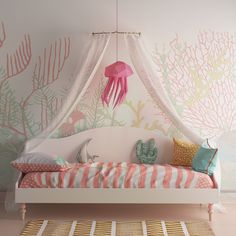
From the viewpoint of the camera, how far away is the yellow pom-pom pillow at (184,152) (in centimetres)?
531

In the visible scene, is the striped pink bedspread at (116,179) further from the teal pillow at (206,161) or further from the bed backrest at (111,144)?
the bed backrest at (111,144)

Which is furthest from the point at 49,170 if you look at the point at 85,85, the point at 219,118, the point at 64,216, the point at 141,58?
the point at 219,118

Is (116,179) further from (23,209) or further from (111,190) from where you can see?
(23,209)

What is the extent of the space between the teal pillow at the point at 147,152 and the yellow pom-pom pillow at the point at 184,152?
24 cm

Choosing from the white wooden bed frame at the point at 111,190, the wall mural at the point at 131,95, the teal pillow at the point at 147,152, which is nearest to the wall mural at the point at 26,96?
the wall mural at the point at 131,95

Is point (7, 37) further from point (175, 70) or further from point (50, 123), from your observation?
point (175, 70)

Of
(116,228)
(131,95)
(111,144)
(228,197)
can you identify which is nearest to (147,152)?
(111,144)

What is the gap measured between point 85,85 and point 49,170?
963mm

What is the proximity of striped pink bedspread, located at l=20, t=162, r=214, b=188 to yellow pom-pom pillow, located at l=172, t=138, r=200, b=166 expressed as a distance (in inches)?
19.3

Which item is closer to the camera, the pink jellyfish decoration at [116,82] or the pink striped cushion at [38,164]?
the pink striped cushion at [38,164]

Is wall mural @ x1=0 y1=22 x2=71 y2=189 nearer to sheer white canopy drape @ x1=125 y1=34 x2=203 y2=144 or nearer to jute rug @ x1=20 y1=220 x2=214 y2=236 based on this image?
sheer white canopy drape @ x1=125 y1=34 x2=203 y2=144

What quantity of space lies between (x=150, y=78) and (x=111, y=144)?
35.2 inches

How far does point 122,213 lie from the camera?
16.6 feet

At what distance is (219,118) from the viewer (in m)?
5.59
